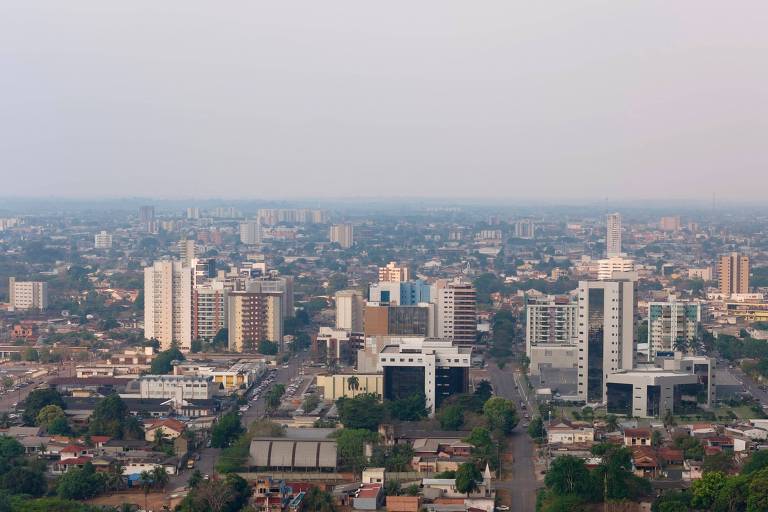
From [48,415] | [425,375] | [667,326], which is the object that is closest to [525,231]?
[667,326]

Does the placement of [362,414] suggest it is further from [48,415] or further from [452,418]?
[48,415]

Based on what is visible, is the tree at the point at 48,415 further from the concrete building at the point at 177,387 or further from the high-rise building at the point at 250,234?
the high-rise building at the point at 250,234

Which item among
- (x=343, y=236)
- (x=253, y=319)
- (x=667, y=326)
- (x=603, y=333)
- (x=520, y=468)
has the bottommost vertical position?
(x=520, y=468)

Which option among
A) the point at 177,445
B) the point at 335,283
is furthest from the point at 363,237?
the point at 177,445

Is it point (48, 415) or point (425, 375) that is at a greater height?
point (425, 375)

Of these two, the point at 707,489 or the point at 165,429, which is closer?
the point at 707,489

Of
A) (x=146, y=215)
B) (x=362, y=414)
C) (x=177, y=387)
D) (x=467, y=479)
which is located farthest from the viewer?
(x=146, y=215)

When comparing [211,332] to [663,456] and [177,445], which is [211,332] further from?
[663,456]
